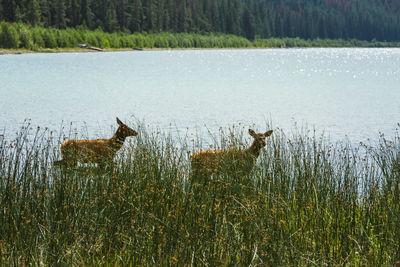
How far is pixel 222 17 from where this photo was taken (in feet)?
282

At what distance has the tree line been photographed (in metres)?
62.1

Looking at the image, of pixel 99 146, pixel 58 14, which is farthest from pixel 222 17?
pixel 99 146

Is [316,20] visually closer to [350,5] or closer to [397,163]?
[350,5]

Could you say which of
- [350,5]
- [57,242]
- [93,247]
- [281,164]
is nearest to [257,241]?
[93,247]

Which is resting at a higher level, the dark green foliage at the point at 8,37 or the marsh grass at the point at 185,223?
the dark green foliage at the point at 8,37

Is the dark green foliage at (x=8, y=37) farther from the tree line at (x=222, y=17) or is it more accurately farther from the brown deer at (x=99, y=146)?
the brown deer at (x=99, y=146)

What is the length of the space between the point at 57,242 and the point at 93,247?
0.94ft

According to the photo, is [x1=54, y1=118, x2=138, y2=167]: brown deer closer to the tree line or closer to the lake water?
the lake water

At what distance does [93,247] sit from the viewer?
3.84 m

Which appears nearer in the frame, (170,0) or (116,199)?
(116,199)

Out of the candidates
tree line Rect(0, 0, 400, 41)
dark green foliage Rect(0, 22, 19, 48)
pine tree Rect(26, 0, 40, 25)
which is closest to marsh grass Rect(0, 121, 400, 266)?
dark green foliage Rect(0, 22, 19, 48)

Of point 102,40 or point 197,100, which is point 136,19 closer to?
point 102,40

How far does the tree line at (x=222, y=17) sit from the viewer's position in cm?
6212

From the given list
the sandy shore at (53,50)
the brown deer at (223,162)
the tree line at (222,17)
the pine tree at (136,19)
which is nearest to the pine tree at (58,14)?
the tree line at (222,17)
